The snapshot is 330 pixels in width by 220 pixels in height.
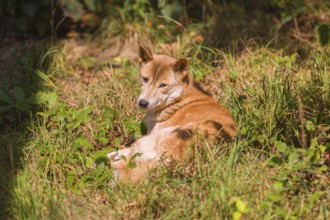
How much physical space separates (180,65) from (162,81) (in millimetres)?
257

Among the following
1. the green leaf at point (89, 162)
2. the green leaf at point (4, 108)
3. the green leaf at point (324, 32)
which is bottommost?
the green leaf at point (89, 162)

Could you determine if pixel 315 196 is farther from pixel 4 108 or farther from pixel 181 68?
pixel 4 108

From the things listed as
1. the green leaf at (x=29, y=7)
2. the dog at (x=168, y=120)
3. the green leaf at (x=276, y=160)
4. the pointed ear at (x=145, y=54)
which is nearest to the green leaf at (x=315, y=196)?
the green leaf at (x=276, y=160)

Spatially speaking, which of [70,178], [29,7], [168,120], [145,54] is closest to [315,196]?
[168,120]

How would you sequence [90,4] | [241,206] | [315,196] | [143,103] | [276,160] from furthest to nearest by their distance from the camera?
1. [90,4]
2. [143,103]
3. [276,160]
4. [315,196]
5. [241,206]

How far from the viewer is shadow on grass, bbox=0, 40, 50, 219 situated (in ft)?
16.4

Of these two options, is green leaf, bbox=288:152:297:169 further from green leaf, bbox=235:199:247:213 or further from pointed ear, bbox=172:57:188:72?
pointed ear, bbox=172:57:188:72

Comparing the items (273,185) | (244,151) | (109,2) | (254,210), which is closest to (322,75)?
(244,151)

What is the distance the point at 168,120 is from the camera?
19.5 ft

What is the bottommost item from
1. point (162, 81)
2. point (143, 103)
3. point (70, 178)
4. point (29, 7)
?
point (70, 178)

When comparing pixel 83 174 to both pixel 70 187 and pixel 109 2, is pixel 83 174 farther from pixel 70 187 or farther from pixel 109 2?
pixel 109 2

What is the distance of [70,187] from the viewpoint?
16.8 ft

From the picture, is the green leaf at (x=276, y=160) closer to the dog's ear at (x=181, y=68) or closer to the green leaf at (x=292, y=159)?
the green leaf at (x=292, y=159)

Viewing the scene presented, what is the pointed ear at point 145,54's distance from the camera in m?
6.01
